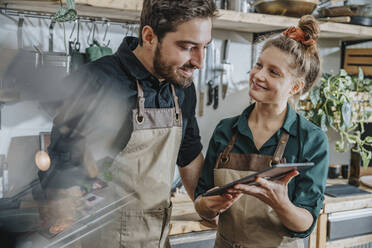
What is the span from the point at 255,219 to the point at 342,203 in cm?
79

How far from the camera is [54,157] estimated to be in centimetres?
60

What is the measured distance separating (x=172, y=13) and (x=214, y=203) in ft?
1.87

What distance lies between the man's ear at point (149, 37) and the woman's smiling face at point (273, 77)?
327 millimetres

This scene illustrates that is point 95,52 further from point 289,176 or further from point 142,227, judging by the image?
point 289,176

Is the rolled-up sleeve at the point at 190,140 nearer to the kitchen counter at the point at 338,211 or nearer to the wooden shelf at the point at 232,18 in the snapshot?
the wooden shelf at the point at 232,18

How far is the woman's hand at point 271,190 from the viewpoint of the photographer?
84 cm

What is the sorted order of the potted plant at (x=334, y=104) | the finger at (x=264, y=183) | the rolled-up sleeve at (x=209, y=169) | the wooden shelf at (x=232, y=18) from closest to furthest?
1. the finger at (x=264, y=183)
2. the rolled-up sleeve at (x=209, y=169)
3. the wooden shelf at (x=232, y=18)
4. the potted plant at (x=334, y=104)

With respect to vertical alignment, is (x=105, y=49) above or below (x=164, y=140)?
above

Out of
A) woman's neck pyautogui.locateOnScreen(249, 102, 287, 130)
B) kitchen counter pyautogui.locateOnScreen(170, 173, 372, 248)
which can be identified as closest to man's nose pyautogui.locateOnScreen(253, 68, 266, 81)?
woman's neck pyautogui.locateOnScreen(249, 102, 287, 130)

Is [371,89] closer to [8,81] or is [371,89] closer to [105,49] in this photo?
[105,49]

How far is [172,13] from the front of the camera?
93 centimetres

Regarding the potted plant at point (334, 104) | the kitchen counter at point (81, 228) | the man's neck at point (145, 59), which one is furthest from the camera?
the potted plant at point (334, 104)

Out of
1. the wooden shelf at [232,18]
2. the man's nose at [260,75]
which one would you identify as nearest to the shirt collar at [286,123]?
the man's nose at [260,75]

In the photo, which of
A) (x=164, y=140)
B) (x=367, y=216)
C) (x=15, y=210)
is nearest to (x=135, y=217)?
(x=164, y=140)
